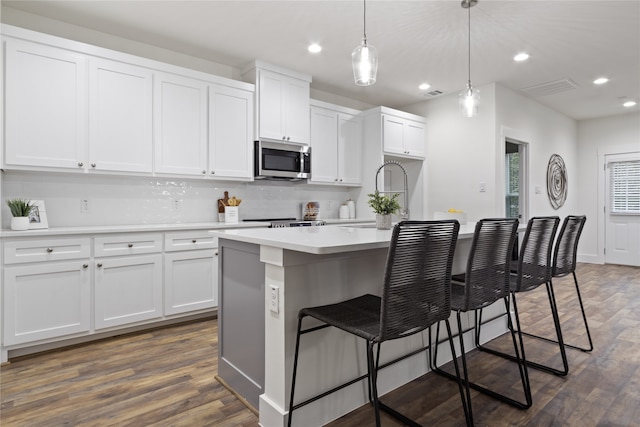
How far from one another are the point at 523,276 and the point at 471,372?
719 millimetres

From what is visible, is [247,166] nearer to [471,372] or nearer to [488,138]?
[471,372]

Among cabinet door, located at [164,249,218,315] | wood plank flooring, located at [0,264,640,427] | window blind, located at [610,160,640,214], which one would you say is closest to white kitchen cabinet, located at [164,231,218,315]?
cabinet door, located at [164,249,218,315]

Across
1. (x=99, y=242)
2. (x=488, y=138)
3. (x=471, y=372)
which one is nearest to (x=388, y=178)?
(x=488, y=138)

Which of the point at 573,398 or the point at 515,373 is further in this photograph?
the point at 515,373

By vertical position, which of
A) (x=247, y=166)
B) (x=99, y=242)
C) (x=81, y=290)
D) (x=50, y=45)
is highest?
(x=50, y=45)

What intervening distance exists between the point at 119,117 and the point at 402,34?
2679 mm

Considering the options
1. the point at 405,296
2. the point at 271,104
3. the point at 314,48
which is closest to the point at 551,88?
the point at 314,48

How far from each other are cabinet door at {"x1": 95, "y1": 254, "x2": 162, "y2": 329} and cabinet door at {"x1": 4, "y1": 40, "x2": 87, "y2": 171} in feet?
2.87

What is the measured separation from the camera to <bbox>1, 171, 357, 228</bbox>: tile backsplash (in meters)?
3.06

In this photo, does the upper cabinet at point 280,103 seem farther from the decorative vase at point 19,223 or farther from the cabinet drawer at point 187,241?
the decorative vase at point 19,223

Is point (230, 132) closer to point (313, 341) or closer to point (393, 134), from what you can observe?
point (393, 134)

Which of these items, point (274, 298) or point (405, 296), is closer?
point (405, 296)

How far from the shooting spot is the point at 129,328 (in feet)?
10.3

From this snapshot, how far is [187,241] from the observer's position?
3.33 meters
